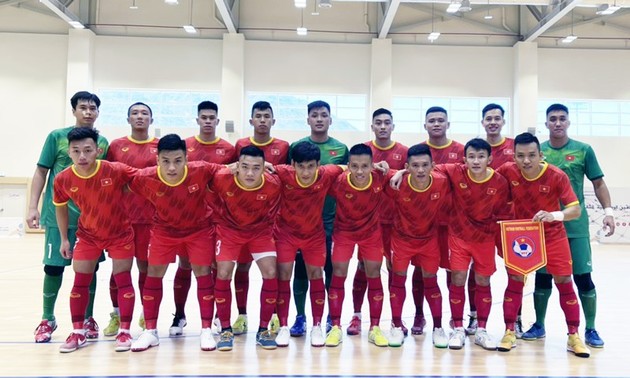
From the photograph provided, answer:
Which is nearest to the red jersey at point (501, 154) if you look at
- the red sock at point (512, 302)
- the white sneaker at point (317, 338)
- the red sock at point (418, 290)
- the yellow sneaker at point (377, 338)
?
the red sock at point (512, 302)

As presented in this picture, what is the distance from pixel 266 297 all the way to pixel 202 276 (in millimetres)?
525

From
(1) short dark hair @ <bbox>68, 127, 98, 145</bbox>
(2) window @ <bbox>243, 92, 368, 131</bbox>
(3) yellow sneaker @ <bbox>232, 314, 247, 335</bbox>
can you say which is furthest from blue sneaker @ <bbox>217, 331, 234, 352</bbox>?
(2) window @ <bbox>243, 92, 368, 131</bbox>

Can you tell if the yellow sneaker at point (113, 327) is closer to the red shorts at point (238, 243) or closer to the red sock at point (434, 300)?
the red shorts at point (238, 243)

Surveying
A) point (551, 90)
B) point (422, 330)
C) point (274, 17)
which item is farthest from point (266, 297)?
point (551, 90)

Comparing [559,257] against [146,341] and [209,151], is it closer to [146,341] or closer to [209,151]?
[209,151]

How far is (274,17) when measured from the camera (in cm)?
1578

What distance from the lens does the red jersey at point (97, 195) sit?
12.0 feet

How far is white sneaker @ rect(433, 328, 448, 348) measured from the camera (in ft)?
12.6

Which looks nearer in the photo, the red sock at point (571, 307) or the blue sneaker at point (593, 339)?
the red sock at point (571, 307)

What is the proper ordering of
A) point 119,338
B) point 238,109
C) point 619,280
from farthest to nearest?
point 238,109 → point 619,280 → point 119,338

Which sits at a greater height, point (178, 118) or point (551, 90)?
point (551, 90)

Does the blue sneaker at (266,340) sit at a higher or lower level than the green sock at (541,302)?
lower

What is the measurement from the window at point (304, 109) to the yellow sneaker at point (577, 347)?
12.5 meters

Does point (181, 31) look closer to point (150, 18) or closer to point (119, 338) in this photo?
point (150, 18)
